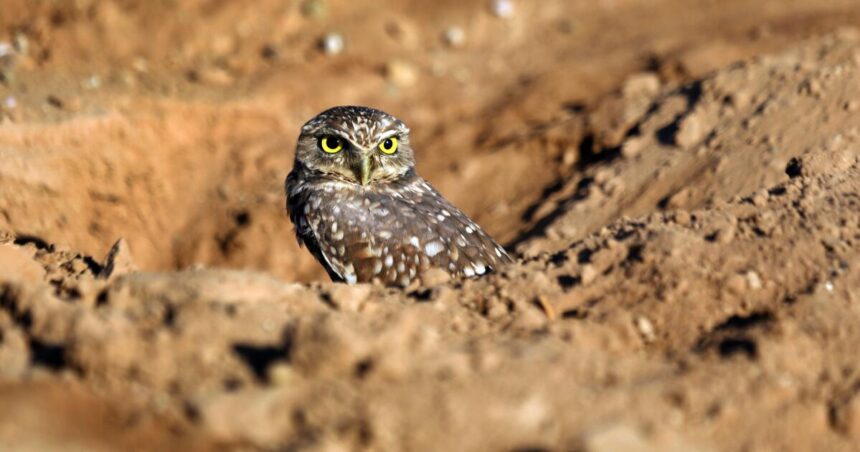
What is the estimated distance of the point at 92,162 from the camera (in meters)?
9.95

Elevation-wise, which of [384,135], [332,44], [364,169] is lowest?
[364,169]

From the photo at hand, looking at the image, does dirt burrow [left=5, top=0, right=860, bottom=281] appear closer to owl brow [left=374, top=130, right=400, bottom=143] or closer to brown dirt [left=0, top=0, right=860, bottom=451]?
brown dirt [left=0, top=0, right=860, bottom=451]

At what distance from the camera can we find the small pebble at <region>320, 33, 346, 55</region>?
12016mm

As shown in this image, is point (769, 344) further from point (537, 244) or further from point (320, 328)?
point (537, 244)

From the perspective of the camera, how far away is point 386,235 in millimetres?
6672

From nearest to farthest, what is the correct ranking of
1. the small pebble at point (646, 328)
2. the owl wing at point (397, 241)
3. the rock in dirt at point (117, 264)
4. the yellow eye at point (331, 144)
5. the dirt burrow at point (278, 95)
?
the small pebble at point (646, 328) → the rock in dirt at point (117, 264) → the owl wing at point (397, 241) → the yellow eye at point (331, 144) → the dirt burrow at point (278, 95)

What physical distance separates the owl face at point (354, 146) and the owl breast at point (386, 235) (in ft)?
0.41

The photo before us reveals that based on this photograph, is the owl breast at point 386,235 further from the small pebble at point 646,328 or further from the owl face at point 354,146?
the small pebble at point 646,328

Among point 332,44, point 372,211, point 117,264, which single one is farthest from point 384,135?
point 332,44

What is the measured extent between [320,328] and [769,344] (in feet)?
5.63

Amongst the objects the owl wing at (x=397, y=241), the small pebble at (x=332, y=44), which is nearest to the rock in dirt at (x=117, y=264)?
the owl wing at (x=397, y=241)

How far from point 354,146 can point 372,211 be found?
19.5 inches

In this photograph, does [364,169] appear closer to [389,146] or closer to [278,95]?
[389,146]

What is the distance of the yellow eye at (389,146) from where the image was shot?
7.19m
